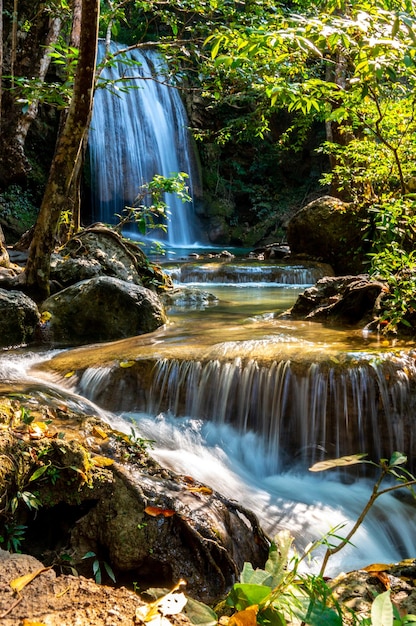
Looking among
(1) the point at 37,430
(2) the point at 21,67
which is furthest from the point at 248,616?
(2) the point at 21,67

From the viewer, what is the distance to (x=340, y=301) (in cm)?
675

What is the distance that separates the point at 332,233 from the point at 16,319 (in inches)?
323

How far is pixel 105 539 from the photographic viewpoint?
88.8 inches

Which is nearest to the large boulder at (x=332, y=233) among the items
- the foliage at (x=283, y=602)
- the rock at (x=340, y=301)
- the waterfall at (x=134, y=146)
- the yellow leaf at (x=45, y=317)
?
the rock at (x=340, y=301)

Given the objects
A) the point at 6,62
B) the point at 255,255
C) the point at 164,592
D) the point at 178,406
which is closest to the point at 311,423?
the point at 178,406

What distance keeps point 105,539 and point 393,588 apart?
1.22 metres

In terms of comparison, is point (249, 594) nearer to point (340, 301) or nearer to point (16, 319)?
point (16, 319)

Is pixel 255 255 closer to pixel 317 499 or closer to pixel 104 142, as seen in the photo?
pixel 104 142

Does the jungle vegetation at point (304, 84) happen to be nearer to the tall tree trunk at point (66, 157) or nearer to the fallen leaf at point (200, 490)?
the tall tree trunk at point (66, 157)

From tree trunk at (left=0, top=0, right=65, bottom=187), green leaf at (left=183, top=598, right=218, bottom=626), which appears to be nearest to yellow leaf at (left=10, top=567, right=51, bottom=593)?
green leaf at (left=183, top=598, right=218, bottom=626)

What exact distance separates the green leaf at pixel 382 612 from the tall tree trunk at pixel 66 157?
588 cm

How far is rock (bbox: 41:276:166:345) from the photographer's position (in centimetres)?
652

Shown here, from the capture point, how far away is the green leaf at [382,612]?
1.06 m

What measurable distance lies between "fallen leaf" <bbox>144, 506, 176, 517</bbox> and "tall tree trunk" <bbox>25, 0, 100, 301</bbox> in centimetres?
496
